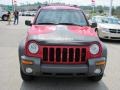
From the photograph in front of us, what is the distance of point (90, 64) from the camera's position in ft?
18.5

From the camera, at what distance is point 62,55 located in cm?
566

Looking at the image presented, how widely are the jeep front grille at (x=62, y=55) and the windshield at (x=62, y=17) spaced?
1.77 m

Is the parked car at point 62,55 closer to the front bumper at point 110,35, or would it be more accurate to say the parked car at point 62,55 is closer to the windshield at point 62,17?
the windshield at point 62,17

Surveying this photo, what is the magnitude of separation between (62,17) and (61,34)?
1.58 m

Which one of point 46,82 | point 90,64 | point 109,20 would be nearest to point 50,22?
point 46,82

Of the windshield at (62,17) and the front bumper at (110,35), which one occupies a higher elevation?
the windshield at (62,17)

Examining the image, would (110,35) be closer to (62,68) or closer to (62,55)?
(62,55)

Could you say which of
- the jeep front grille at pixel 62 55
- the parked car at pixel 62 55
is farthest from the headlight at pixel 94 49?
the jeep front grille at pixel 62 55

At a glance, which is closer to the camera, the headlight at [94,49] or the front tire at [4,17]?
the headlight at [94,49]

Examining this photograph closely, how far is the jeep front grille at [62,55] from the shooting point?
5641 mm

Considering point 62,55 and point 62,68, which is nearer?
point 62,68

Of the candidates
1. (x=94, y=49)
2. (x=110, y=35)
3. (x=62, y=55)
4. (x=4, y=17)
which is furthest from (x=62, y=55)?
(x=4, y=17)

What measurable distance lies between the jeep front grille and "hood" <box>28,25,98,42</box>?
19 centimetres

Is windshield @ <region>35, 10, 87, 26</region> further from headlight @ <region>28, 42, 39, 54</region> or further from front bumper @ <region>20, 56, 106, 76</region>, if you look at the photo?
front bumper @ <region>20, 56, 106, 76</region>
